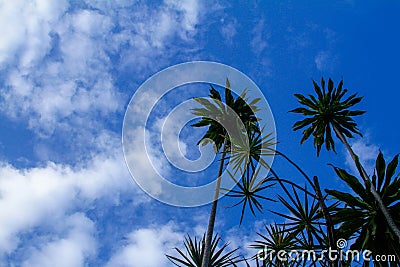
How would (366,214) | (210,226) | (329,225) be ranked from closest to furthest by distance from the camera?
(329,225), (366,214), (210,226)

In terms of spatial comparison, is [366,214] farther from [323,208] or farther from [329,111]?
[329,111]

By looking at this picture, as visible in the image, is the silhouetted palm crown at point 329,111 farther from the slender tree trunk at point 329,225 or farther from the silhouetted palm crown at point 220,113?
the slender tree trunk at point 329,225

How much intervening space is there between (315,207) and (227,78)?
34.7 feet

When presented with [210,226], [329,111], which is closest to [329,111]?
[329,111]

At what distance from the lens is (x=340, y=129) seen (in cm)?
1658

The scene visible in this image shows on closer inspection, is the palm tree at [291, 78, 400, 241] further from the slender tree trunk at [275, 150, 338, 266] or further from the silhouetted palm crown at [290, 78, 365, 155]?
the slender tree trunk at [275, 150, 338, 266]

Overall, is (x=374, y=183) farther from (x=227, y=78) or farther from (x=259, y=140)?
(x=227, y=78)

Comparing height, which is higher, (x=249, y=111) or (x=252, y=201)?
(x=249, y=111)

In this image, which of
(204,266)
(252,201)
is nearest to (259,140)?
(252,201)

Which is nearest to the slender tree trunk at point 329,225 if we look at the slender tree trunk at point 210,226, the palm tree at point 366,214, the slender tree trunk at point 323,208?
the slender tree trunk at point 323,208

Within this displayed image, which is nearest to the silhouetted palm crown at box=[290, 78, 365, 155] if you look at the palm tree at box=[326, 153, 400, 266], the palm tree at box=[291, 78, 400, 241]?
the palm tree at box=[291, 78, 400, 241]

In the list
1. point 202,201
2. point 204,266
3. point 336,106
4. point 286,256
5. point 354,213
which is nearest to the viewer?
point 354,213

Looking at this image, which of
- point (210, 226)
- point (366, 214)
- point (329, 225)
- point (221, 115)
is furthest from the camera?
point (221, 115)

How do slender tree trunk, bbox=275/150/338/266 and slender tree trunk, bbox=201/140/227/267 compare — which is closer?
slender tree trunk, bbox=275/150/338/266
